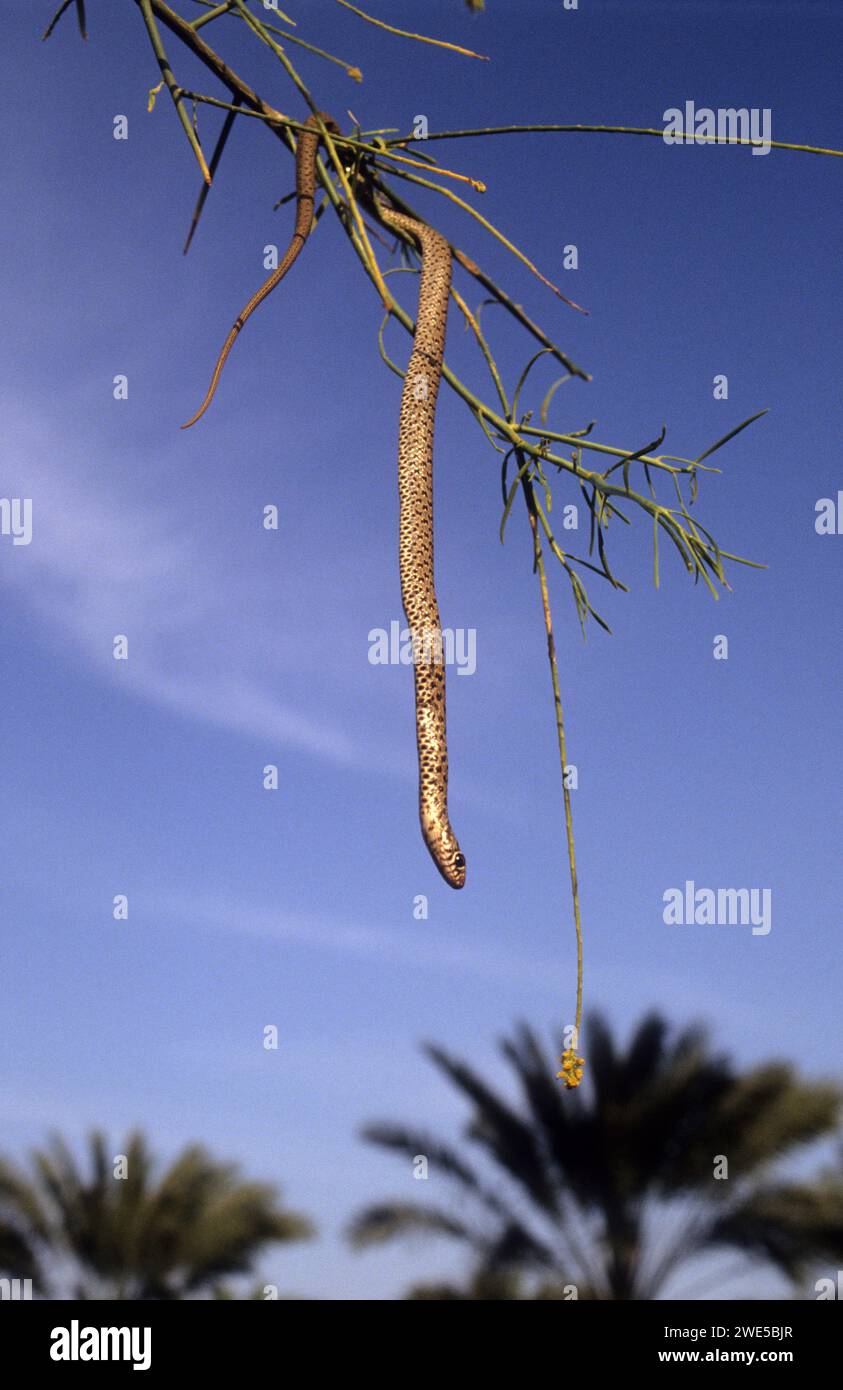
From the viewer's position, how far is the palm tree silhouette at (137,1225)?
792 centimetres

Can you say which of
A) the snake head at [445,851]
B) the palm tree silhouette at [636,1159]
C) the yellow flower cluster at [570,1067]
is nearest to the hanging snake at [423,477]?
the snake head at [445,851]

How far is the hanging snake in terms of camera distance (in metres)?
1.27

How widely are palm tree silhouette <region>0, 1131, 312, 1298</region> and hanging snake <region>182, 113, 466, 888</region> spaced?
710 cm

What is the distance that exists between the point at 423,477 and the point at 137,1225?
25.1 feet

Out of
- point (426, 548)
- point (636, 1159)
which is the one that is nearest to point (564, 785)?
point (426, 548)

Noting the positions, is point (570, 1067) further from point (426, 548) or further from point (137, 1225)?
point (137, 1225)

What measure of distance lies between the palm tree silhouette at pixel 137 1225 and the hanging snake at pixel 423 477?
7.10 meters

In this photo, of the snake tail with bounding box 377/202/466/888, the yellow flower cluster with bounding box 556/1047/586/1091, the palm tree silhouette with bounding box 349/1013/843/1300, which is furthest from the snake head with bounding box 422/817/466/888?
the palm tree silhouette with bounding box 349/1013/843/1300

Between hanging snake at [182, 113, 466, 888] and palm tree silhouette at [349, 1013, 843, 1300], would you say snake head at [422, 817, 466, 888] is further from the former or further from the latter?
palm tree silhouette at [349, 1013, 843, 1300]

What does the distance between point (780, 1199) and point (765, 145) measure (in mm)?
7092

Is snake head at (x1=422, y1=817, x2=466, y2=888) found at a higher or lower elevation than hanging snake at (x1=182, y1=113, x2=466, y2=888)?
lower

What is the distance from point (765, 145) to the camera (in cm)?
158
